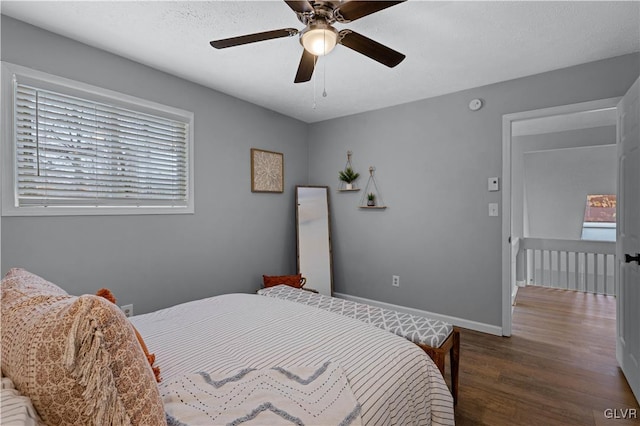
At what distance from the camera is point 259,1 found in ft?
5.96

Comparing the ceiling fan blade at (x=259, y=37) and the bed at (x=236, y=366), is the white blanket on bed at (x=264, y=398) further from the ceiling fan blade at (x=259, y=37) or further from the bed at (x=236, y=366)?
the ceiling fan blade at (x=259, y=37)

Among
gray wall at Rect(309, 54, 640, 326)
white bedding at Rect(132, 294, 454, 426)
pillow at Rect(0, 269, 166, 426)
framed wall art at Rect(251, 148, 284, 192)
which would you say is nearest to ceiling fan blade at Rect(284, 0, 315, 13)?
pillow at Rect(0, 269, 166, 426)

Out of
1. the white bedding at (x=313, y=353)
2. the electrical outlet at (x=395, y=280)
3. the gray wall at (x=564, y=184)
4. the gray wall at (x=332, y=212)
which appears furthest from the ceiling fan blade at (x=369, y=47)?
the gray wall at (x=564, y=184)

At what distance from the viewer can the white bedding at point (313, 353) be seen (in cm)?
120

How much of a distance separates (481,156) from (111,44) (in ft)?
11.1

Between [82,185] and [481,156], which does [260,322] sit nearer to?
[82,185]

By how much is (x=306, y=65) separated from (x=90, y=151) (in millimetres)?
1773

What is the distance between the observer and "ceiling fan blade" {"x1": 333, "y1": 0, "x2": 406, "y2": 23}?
Result: 1372 millimetres

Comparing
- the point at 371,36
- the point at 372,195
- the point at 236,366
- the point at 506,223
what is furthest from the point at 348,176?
the point at 236,366

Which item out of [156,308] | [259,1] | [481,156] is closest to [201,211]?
[156,308]

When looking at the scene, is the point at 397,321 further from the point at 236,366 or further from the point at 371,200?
the point at 371,200

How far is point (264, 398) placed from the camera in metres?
1.04

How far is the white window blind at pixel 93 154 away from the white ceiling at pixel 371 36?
1.65 ft

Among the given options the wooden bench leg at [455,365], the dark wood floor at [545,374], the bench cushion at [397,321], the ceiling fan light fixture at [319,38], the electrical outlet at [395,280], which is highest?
the ceiling fan light fixture at [319,38]
